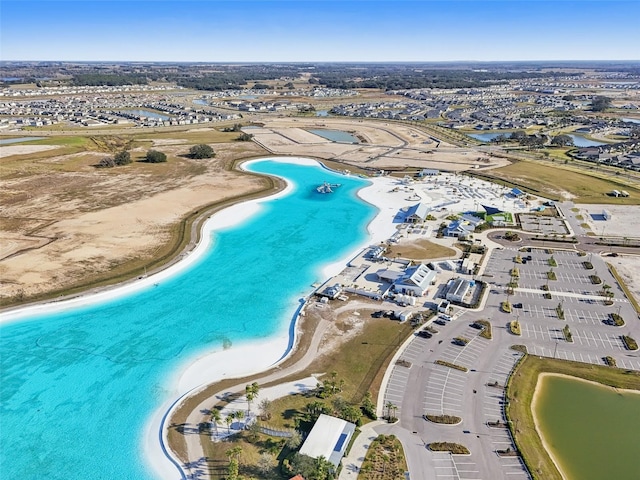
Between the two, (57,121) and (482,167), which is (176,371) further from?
(57,121)

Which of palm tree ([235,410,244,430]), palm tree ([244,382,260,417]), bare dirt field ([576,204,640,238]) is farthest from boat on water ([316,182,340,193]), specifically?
palm tree ([235,410,244,430])

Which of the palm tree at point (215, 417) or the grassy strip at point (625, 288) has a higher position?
the grassy strip at point (625, 288)

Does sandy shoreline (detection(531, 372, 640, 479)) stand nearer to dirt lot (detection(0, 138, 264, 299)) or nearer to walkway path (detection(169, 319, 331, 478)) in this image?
walkway path (detection(169, 319, 331, 478))

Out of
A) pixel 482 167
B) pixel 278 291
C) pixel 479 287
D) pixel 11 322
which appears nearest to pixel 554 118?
pixel 482 167

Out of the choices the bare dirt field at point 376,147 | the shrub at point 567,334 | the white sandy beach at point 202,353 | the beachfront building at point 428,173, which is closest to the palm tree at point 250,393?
the white sandy beach at point 202,353

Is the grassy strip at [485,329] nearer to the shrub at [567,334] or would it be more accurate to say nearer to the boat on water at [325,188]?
the shrub at [567,334]
